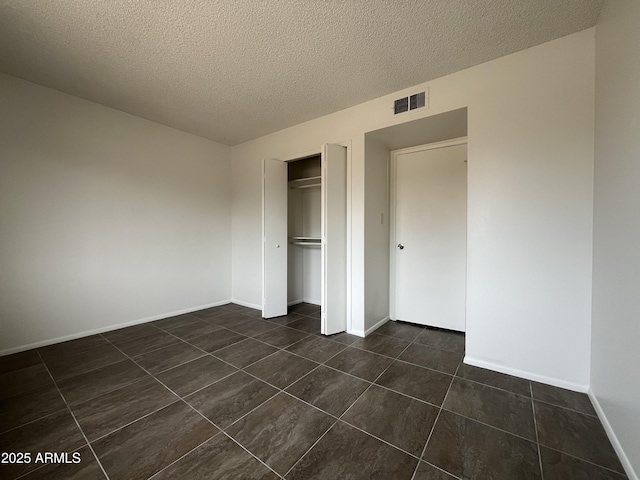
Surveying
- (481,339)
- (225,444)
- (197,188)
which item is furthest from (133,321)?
(481,339)

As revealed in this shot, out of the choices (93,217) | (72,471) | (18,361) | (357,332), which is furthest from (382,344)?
(93,217)

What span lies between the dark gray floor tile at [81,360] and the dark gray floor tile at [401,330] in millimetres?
2897

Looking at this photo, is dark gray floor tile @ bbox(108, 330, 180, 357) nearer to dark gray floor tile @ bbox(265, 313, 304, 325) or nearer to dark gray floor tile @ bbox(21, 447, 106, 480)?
dark gray floor tile @ bbox(265, 313, 304, 325)

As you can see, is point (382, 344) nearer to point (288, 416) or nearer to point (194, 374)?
point (288, 416)

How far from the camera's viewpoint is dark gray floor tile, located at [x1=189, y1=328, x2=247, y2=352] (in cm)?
270

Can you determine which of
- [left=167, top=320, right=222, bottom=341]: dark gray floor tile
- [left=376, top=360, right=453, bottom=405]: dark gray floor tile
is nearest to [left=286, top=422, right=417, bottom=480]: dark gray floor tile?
[left=376, top=360, right=453, bottom=405]: dark gray floor tile

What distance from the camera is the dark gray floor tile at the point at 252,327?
3090 millimetres

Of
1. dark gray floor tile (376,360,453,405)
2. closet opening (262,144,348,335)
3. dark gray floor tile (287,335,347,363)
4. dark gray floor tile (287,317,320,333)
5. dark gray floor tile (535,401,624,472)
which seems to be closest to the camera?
dark gray floor tile (535,401,624,472)

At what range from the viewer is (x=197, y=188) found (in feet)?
13.1

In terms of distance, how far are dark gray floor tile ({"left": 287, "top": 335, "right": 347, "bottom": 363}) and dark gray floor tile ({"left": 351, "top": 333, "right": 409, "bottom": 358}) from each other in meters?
0.24

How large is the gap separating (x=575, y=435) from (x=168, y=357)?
3.24 metres

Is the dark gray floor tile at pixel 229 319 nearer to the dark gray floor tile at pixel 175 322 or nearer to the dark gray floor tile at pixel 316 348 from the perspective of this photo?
the dark gray floor tile at pixel 175 322

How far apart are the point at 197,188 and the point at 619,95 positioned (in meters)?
4.58

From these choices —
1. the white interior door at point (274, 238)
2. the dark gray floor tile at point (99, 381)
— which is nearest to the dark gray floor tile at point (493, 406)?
the white interior door at point (274, 238)
